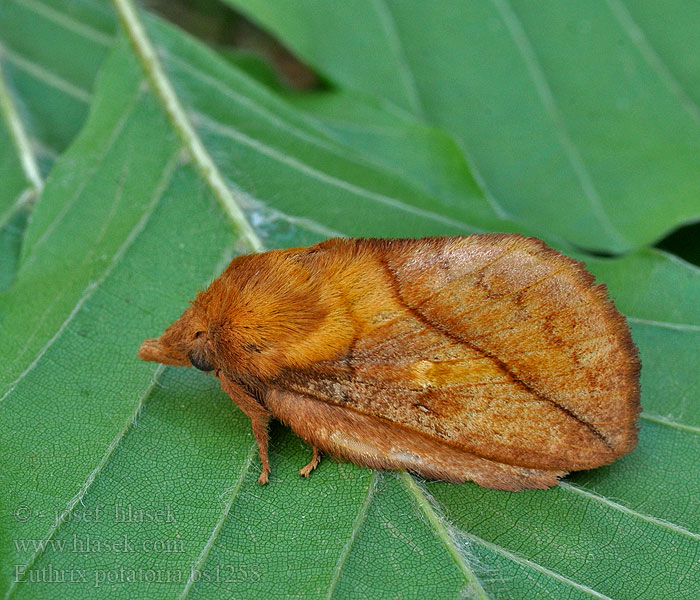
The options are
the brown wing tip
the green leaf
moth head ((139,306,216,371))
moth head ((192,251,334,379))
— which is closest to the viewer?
the brown wing tip

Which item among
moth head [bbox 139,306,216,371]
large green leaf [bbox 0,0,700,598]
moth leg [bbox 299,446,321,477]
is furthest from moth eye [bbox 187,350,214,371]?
moth leg [bbox 299,446,321,477]

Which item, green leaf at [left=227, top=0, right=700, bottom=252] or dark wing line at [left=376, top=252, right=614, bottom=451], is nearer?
dark wing line at [left=376, top=252, right=614, bottom=451]

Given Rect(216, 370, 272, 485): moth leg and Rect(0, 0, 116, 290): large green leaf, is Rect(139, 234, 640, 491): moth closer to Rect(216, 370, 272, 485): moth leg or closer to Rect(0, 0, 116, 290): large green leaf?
Rect(216, 370, 272, 485): moth leg

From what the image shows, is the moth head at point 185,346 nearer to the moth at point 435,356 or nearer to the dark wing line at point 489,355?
the moth at point 435,356

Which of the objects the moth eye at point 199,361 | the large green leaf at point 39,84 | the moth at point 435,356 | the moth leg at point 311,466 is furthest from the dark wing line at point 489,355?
the large green leaf at point 39,84

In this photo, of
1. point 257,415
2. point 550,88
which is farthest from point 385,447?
point 550,88

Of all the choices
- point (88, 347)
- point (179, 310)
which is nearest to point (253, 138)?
point (179, 310)

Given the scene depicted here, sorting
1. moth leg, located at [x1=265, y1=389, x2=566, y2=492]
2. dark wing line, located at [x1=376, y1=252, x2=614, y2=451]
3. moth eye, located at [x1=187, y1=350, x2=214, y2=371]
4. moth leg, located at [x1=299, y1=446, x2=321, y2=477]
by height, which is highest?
dark wing line, located at [x1=376, y1=252, x2=614, y2=451]
